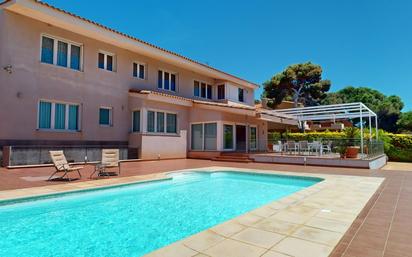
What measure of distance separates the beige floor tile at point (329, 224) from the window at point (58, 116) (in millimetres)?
16055

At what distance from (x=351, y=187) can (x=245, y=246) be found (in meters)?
6.99

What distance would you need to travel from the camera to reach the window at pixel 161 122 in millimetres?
20344

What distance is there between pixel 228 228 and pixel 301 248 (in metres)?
1.44

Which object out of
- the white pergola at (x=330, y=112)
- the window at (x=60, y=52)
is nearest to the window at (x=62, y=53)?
the window at (x=60, y=52)

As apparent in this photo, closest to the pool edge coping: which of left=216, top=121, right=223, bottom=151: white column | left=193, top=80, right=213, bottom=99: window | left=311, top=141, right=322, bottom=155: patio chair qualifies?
left=311, top=141, right=322, bottom=155: patio chair

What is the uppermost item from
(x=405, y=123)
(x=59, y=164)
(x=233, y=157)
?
(x=405, y=123)

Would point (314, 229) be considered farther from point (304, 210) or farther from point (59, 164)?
point (59, 164)

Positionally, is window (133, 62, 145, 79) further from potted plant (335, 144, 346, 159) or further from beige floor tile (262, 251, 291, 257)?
beige floor tile (262, 251, 291, 257)

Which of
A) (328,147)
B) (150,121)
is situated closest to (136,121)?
(150,121)

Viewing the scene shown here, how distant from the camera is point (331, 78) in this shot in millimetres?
46312

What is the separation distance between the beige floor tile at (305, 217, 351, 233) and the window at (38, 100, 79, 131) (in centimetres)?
1606

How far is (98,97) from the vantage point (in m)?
18.7

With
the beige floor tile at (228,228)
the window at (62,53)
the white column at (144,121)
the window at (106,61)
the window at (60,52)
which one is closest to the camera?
the beige floor tile at (228,228)

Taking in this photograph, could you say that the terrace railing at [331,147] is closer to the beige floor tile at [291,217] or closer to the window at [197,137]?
the window at [197,137]
